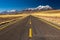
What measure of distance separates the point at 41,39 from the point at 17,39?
172 cm

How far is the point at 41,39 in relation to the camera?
11711 mm

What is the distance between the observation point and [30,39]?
11516 millimetres

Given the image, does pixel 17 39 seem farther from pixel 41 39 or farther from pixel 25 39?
pixel 41 39

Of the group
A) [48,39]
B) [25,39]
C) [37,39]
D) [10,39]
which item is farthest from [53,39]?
[10,39]

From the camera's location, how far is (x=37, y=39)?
458 inches

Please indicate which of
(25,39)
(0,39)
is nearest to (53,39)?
(25,39)

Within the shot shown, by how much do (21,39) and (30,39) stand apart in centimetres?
64

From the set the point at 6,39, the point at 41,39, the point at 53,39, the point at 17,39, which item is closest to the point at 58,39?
the point at 53,39

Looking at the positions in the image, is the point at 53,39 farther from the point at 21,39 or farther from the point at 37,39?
the point at 21,39

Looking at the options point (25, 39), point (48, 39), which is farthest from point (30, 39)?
point (48, 39)

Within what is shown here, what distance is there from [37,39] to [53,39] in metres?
1.14

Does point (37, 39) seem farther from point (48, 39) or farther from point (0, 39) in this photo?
point (0, 39)

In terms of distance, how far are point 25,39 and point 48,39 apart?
5.36ft

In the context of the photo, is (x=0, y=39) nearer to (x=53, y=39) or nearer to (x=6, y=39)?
(x=6, y=39)
